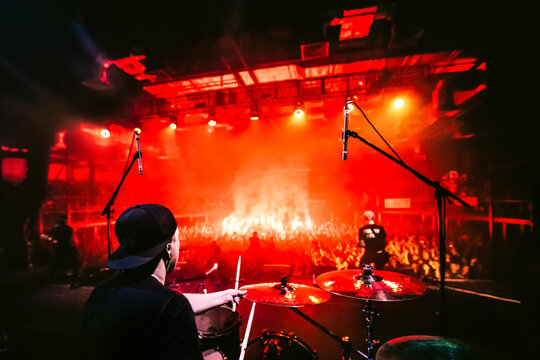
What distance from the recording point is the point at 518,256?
6.38 metres

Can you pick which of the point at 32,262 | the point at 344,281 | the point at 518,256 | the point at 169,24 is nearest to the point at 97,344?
the point at 344,281

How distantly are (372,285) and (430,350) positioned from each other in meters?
0.91

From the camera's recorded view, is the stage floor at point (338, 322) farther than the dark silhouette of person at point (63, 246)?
No

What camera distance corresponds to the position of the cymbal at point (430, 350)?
1.57m

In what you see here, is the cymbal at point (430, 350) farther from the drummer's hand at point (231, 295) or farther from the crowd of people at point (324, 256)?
the crowd of people at point (324, 256)

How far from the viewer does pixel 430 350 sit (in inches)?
64.9

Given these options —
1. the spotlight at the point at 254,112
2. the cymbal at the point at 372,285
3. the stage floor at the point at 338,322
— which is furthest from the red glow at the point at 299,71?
the stage floor at the point at 338,322

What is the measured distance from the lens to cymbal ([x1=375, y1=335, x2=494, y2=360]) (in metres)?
1.57

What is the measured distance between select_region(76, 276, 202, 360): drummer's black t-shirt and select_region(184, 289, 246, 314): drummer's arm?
547 millimetres

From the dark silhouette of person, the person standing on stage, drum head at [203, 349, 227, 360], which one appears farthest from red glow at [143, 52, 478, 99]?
drum head at [203, 349, 227, 360]

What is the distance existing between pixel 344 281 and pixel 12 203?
12202mm

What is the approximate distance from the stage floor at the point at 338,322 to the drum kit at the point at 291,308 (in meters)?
0.98

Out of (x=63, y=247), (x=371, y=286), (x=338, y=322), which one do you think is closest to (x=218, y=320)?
(x=371, y=286)

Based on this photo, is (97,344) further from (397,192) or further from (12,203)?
(397,192)
